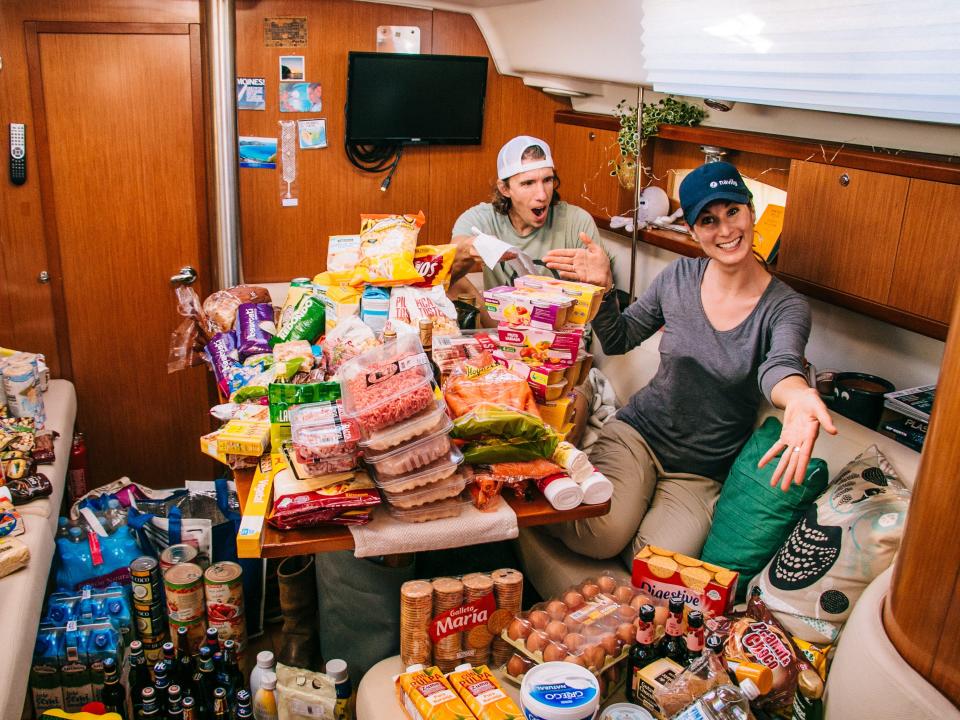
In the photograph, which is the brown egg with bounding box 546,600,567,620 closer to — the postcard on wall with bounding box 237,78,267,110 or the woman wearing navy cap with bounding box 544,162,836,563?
the woman wearing navy cap with bounding box 544,162,836,563

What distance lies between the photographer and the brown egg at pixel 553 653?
69.4 inches

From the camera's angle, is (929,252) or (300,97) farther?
(300,97)

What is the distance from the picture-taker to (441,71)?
3963mm

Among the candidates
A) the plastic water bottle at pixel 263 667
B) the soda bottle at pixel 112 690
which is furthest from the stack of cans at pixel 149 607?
the plastic water bottle at pixel 263 667

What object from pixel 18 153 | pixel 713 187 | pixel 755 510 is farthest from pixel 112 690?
pixel 18 153

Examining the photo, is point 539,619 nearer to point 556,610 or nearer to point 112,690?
point 556,610

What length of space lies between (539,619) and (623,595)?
227mm

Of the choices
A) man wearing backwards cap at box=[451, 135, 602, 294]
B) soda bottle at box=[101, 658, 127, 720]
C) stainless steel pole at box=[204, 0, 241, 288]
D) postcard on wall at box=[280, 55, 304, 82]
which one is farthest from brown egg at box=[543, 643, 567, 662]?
postcard on wall at box=[280, 55, 304, 82]

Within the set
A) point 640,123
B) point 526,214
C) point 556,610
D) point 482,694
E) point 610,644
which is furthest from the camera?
point 526,214

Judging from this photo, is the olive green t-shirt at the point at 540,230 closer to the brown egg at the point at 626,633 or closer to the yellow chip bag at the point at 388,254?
the yellow chip bag at the point at 388,254

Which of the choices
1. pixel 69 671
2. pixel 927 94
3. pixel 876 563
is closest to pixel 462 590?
pixel 876 563

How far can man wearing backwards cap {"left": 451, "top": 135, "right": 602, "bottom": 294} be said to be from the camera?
3295mm

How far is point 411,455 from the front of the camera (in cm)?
176

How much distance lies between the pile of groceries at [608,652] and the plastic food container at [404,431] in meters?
0.33
